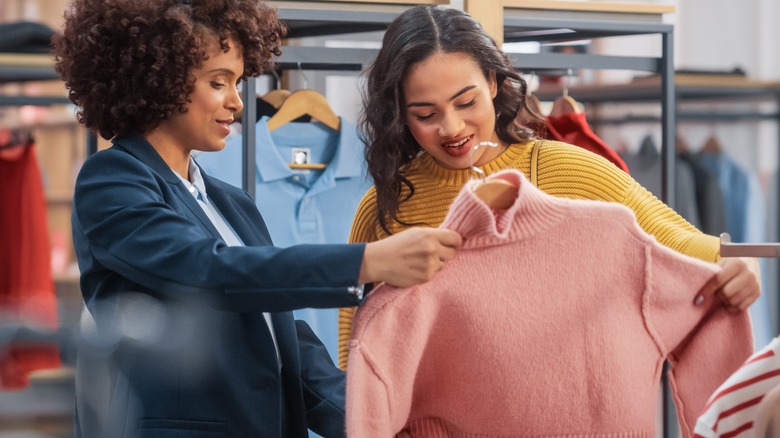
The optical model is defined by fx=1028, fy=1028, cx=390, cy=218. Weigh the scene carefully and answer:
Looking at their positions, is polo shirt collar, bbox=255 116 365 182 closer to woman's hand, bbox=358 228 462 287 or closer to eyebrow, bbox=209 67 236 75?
eyebrow, bbox=209 67 236 75

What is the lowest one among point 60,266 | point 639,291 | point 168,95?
point 60,266

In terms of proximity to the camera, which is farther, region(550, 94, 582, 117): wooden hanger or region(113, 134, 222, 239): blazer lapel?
region(550, 94, 582, 117): wooden hanger

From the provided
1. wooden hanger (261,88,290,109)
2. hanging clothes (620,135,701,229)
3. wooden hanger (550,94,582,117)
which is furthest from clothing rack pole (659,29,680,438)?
hanging clothes (620,135,701,229)

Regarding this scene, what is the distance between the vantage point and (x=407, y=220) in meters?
1.66

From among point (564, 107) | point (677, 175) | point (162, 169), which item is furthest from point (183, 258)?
point (677, 175)

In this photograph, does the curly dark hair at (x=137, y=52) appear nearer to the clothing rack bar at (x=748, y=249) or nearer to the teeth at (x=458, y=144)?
the teeth at (x=458, y=144)

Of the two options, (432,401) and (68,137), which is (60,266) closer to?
(68,137)

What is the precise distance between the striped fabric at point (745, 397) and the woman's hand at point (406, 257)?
363 mm

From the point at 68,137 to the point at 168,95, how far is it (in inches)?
110

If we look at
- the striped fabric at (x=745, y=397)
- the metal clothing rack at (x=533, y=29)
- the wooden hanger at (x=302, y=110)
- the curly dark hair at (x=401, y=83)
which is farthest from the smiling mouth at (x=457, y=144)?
the wooden hanger at (x=302, y=110)

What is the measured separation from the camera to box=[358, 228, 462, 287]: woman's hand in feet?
3.83

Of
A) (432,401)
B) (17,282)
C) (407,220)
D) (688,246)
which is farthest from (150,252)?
(17,282)

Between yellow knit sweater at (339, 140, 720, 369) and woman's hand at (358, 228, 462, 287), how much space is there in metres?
0.45

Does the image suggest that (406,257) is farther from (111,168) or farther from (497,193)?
(111,168)
